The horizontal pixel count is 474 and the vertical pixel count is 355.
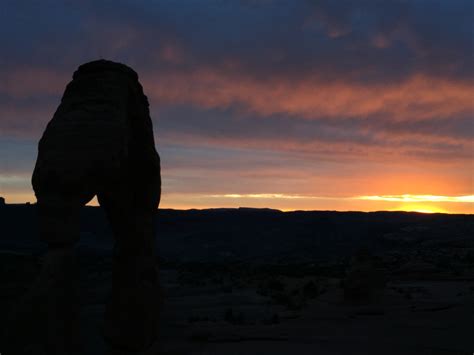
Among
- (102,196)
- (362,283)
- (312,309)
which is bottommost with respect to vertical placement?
(312,309)

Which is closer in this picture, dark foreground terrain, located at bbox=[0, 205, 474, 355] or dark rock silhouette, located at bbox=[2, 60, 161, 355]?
dark rock silhouette, located at bbox=[2, 60, 161, 355]

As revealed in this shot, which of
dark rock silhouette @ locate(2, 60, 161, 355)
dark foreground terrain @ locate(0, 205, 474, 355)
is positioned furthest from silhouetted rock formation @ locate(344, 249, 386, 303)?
dark rock silhouette @ locate(2, 60, 161, 355)

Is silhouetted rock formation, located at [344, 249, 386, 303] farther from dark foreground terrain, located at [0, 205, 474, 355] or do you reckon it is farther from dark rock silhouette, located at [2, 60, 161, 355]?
dark rock silhouette, located at [2, 60, 161, 355]

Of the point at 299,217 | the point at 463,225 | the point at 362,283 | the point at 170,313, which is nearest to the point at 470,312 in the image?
the point at 362,283

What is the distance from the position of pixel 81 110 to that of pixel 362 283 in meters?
15.5

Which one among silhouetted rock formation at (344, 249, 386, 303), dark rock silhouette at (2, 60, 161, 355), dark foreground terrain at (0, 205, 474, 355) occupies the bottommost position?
dark foreground terrain at (0, 205, 474, 355)

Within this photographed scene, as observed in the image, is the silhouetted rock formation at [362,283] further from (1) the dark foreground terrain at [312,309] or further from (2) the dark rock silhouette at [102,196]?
(2) the dark rock silhouette at [102,196]

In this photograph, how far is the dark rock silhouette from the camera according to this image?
19.5ft

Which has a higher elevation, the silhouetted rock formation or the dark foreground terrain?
the silhouetted rock formation

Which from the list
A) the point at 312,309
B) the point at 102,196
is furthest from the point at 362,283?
the point at 102,196

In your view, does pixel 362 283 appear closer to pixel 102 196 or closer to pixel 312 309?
pixel 312 309

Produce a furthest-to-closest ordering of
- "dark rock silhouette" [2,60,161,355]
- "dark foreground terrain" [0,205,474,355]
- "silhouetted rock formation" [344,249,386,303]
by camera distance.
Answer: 1. "silhouetted rock formation" [344,249,386,303]
2. "dark foreground terrain" [0,205,474,355]
3. "dark rock silhouette" [2,60,161,355]

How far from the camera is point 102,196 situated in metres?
7.98

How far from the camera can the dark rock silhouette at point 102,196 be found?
594 cm
